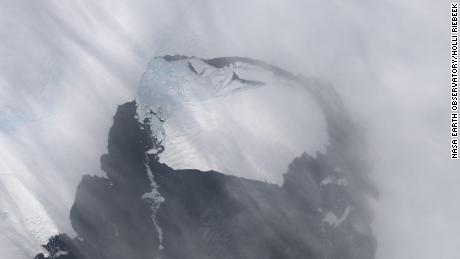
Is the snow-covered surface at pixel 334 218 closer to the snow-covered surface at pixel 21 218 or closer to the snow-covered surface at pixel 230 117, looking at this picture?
the snow-covered surface at pixel 230 117

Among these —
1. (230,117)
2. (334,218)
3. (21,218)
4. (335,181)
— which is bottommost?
(334,218)

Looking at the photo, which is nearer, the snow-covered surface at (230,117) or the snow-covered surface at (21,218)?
the snow-covered surface at (21,218)

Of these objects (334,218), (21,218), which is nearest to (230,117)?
(334,218)

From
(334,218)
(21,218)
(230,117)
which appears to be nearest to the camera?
(21,218)

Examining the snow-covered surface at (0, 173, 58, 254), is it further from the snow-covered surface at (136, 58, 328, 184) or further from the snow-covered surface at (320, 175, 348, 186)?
the snow-covered surface at (320, 175, 348, 186)

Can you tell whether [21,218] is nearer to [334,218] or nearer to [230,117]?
[230,117]

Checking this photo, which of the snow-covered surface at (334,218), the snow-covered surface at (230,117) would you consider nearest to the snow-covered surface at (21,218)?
the snow-covered surface at (230,117)

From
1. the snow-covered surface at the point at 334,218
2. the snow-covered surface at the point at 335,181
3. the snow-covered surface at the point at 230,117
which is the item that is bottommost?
the snow-covered surface at the point at 334,218

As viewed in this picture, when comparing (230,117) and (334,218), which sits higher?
(230,117)
